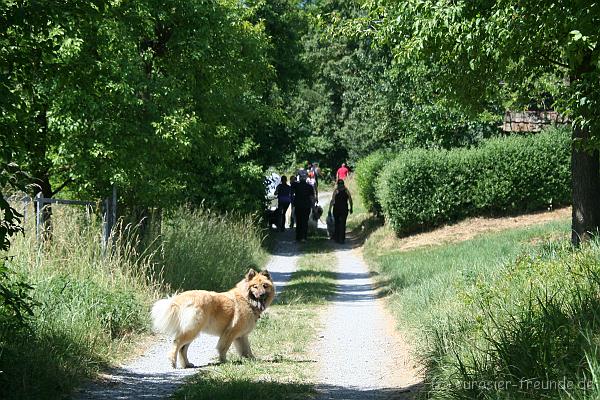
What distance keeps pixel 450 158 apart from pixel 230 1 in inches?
354

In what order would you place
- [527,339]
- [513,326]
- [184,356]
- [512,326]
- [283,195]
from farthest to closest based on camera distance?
[283,195]
[184,356]
[512,326]
[513,326]
[527,339]

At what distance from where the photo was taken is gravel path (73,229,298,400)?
29.0ft

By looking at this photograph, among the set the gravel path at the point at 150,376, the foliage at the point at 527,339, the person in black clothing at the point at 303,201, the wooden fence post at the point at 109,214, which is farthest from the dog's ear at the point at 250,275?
the person in black clothing at the point at 303,201

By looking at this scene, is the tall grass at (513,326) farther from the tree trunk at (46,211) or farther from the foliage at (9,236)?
the tree trunk at (46,211)

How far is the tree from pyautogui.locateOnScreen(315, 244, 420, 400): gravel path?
143 inches

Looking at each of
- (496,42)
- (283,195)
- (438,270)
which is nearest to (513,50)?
(496,42)

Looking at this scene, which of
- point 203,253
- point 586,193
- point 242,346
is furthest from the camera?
point 203,253

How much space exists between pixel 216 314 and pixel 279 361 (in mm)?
978

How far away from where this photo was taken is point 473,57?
14047mm

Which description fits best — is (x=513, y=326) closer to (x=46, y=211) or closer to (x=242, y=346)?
(x=242, y=346)

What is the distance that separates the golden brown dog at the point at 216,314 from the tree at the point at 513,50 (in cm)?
451

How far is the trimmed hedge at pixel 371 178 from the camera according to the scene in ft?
106

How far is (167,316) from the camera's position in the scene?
10.1m

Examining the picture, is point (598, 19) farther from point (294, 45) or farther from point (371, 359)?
point (294, 45)
